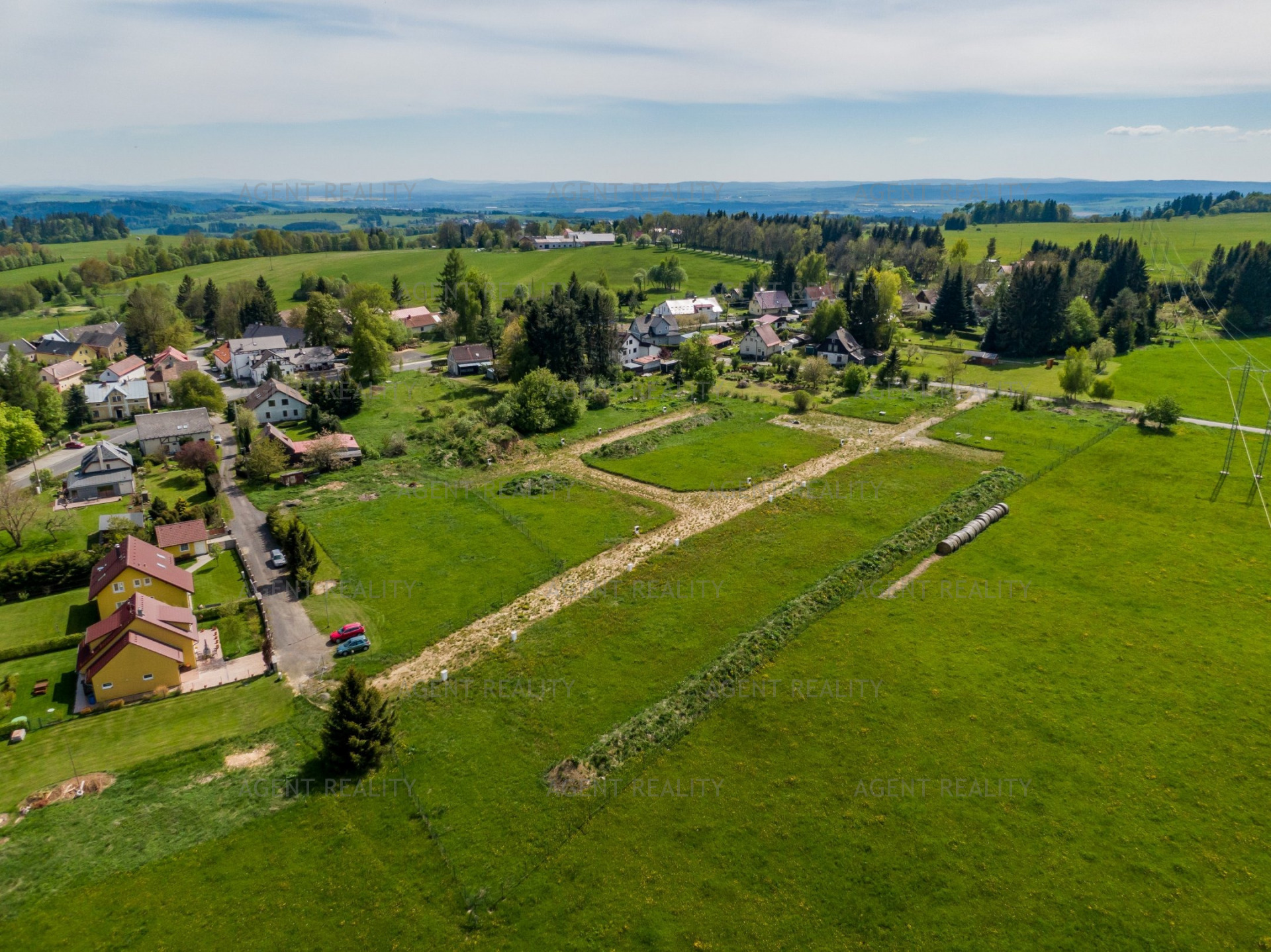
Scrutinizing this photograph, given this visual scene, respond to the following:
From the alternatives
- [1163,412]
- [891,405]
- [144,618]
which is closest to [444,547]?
[144,618]

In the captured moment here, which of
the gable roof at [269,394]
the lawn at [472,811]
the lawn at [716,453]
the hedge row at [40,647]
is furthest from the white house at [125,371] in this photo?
the lawn at [472,811]

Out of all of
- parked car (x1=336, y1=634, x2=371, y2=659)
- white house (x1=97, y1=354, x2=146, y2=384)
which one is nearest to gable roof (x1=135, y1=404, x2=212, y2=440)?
white house (x1=97, y1=354, x2=146, y2=384)

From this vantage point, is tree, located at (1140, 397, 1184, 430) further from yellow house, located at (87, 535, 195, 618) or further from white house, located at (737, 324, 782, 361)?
yellow house, located at (87, 535, 195, 618)

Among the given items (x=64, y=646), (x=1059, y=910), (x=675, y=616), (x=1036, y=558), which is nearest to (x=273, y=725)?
(x=64, y=646)

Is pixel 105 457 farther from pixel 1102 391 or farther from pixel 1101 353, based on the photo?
pixel 1101 353

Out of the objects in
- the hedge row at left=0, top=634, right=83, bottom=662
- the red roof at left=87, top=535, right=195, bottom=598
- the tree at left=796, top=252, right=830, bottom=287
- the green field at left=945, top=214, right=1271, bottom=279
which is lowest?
the hedge row at left=0, top=634, right=83, bottom=662

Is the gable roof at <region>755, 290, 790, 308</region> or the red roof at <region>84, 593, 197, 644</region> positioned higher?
the gable roof at <region>755, 290, 790, 308</region>
